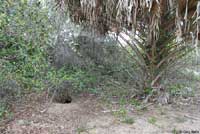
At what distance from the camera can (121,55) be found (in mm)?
7652

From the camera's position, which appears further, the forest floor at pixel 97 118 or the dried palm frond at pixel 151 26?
the dried palm frond at pixel 151 26

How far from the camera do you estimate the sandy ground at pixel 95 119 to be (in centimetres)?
402

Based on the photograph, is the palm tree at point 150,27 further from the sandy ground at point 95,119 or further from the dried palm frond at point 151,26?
the sandy ground at point 95,119

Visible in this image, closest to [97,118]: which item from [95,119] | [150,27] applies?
[95,119]

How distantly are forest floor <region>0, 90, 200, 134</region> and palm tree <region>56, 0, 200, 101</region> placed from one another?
2.52 feet

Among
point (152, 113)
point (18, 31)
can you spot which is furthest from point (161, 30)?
point (18, 31)

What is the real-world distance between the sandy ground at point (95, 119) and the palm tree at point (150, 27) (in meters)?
0.81

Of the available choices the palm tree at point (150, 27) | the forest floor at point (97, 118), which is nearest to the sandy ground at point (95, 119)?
the forest floor at point (97, 118)

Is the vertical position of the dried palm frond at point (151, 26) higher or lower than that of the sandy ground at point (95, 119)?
higher

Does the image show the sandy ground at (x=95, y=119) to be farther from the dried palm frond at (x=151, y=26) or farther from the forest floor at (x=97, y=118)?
the dried palm frond at (x=151, y=26)

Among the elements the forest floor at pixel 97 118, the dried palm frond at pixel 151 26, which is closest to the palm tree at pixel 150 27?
the dried palm frond at pixel 151 26

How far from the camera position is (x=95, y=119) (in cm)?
438

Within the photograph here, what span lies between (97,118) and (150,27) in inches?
65.4

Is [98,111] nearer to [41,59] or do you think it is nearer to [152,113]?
[152,113]
